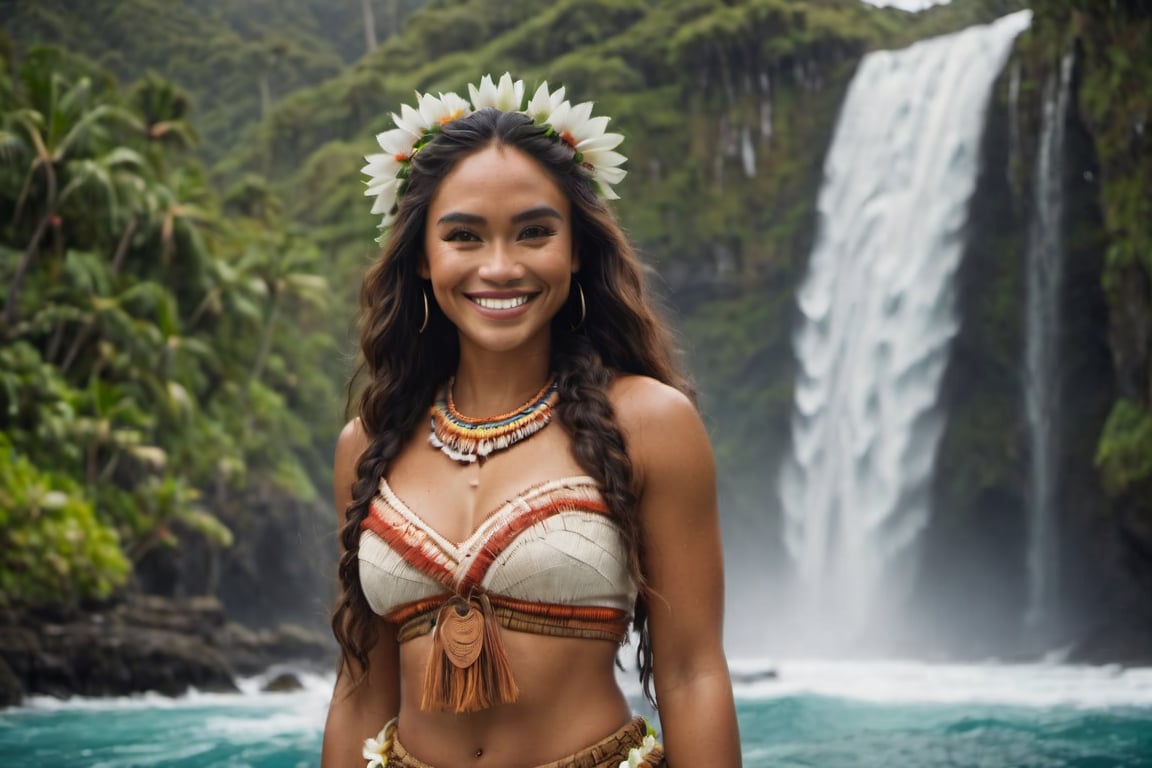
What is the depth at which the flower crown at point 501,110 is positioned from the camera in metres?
2.73

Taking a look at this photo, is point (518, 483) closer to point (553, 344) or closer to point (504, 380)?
point (504, 380)

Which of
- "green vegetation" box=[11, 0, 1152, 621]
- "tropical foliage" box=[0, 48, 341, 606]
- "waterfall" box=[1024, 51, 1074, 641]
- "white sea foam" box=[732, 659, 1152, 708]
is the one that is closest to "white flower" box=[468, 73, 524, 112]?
"green vegetation" box=[11, 0, 1152, 621]

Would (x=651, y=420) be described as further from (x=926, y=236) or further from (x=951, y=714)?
(x=926, y=236)

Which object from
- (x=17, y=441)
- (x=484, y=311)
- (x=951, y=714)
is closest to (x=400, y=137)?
(x=484, y=311)

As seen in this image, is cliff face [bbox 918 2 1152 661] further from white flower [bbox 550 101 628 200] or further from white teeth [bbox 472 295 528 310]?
white teeth [bbox 472 295 528 310]

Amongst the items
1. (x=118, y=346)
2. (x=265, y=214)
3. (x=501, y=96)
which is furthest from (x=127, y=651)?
(x=265, y=214)

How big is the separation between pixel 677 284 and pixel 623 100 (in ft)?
17.3

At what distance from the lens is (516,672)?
98.1 inches

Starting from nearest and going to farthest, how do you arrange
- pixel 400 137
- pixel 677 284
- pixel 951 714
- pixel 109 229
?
A: pixel 400 137 → pixel 951 714 → pixel 109 229 → pixel 677 284

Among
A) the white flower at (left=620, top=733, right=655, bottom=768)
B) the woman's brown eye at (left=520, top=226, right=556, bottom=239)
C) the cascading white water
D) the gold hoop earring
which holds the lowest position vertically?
the white flower at (left=620, top=733, right=655, bottom=768)

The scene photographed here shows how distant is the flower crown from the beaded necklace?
43 centimetres

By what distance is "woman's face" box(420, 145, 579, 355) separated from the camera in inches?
102

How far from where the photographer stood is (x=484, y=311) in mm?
2617

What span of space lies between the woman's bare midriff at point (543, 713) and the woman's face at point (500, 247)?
0.57 m
